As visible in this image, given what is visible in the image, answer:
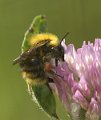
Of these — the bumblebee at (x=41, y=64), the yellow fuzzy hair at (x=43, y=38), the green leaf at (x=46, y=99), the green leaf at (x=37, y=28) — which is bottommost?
the green leaf at (x=46, y=99)

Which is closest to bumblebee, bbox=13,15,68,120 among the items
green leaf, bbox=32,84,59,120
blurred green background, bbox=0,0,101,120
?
green leaf, bbox=32,84,59,120

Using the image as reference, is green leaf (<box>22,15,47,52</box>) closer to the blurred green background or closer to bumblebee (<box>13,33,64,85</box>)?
bumblebee (<box>13,33,64,85</box>)

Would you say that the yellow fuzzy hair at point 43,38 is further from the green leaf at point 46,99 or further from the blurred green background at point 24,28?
the blurred green background at point 24,28

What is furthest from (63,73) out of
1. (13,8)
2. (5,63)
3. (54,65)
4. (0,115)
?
(13,8)

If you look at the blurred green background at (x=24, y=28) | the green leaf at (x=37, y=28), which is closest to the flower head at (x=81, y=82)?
the green leaf at (x=37, y=28)

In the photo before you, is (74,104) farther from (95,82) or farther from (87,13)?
(87,13)

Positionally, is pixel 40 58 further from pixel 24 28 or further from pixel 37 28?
pixel 24 28
